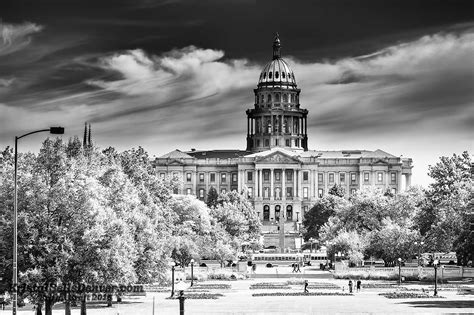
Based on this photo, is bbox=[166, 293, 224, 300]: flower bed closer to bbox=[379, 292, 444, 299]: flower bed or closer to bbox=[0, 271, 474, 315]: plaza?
bbox=[0, 271, 474, 315]: plaza

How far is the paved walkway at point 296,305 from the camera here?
7081cm

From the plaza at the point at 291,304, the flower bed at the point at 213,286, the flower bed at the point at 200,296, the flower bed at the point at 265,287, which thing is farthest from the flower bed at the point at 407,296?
the flower bed at the point at 213,286

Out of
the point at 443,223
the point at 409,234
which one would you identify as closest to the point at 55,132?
the point at 443,223

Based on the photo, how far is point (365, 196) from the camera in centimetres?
15050

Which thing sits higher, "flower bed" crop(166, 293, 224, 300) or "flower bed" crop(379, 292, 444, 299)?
"flower bed" crop(379, 292, 444, 299)

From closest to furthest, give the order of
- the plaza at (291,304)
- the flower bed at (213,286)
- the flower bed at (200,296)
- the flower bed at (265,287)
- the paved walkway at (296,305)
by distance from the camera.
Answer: the paved walkway at (296,305) → the plaza at (291,304) → the flower bed at (200,296) → the flower bed at (213,286) → the flower bed at (265,287)

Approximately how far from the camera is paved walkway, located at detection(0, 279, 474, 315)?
70.8 metres

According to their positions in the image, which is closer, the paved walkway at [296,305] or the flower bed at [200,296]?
the paved walkway at [296,305]

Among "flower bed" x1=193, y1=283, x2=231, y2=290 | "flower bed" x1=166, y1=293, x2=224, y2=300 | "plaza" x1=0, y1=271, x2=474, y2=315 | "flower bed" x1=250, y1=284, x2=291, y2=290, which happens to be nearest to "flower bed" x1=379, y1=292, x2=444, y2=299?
"plaza" x1=0, y1=271, x2=474, y2=315

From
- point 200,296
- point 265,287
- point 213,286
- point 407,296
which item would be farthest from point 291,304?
point 213,286

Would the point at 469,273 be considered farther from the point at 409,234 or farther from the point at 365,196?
the point at 365,196

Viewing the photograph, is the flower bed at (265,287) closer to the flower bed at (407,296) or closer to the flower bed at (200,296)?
the flower bed at (200,296)

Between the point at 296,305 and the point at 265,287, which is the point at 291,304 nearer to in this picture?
the point at 296,305

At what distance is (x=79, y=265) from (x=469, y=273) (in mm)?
64162
